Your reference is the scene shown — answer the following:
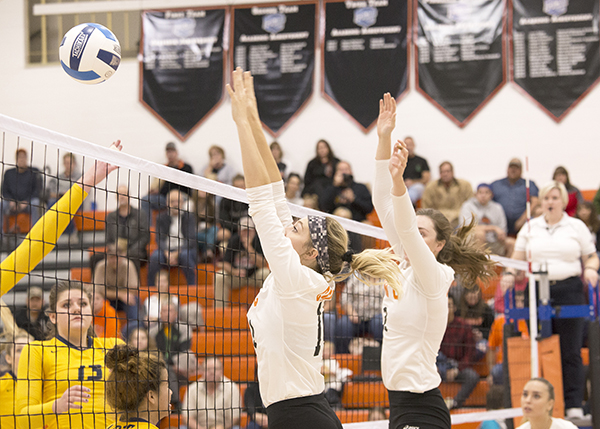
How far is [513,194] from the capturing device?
1194 centimetres

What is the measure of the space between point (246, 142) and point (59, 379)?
2093mm

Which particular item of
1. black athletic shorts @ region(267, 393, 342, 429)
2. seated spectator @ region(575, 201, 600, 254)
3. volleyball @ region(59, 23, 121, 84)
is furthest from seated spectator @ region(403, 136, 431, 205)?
black athletic shorts @ region(267, 393, 342, 429)

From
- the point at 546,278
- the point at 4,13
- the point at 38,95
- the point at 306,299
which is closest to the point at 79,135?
the point at 38,95

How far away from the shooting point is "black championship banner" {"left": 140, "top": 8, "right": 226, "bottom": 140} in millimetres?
14109

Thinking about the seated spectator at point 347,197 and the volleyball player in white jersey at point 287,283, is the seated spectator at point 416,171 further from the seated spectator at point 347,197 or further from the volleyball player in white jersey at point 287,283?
the volleyball player in white jersey at point 287,283

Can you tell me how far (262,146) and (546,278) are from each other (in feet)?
15.5

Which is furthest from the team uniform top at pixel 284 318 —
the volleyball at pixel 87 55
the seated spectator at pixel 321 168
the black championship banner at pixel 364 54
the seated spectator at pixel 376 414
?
the black championship banner at pixel 364 54

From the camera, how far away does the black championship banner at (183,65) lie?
14.1 m

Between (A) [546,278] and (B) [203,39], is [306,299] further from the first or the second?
(B) [203,39]

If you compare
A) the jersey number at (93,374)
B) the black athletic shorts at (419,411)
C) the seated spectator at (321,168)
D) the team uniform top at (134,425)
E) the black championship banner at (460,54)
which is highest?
the black championship banner at (460,54)

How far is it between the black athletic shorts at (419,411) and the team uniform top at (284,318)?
83cm

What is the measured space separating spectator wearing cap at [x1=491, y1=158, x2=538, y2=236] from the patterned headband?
9.11 m

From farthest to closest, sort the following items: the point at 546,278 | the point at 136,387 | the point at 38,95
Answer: the point at 38,95
the point at 546,278
the point at 136,387

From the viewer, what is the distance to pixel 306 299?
116 inches
